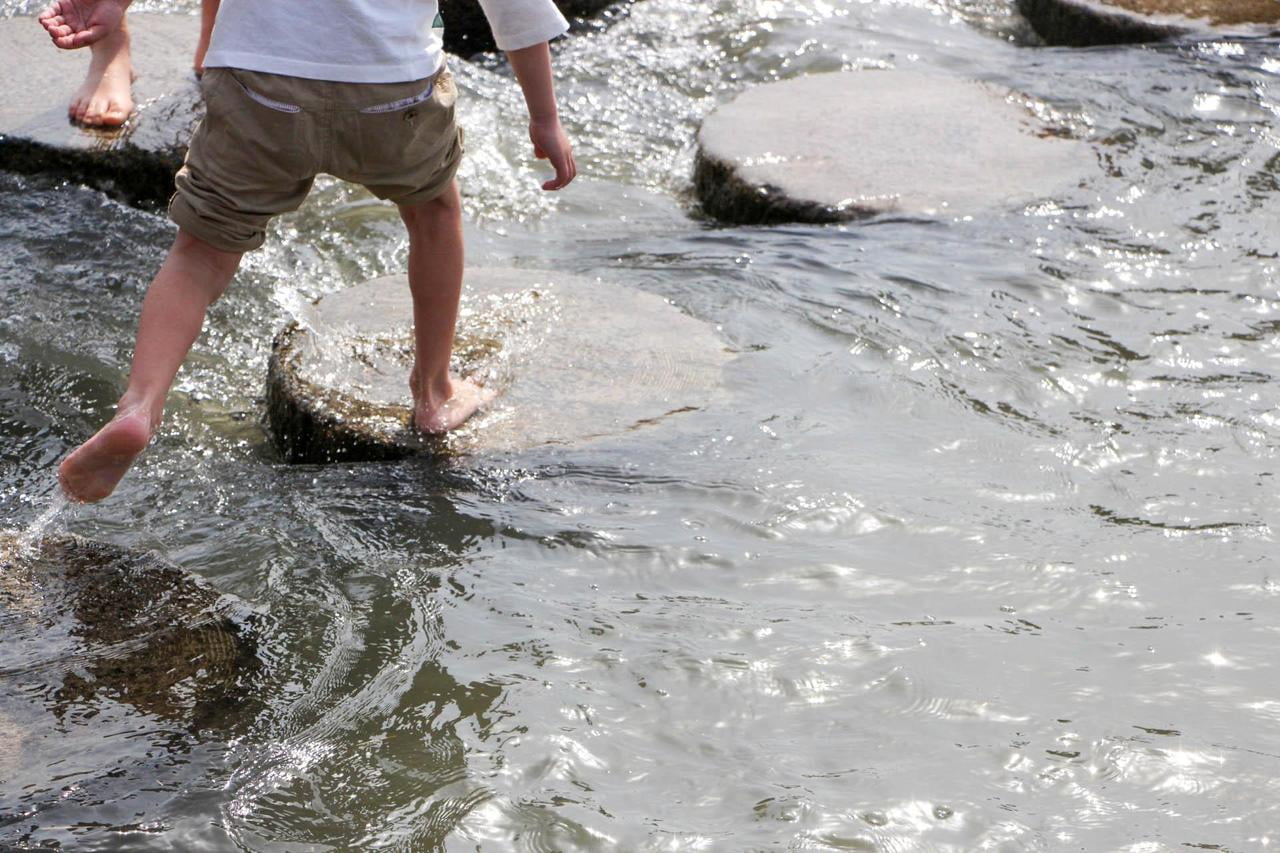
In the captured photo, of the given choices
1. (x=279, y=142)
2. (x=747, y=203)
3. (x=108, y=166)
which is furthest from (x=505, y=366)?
(x=108, y=166)

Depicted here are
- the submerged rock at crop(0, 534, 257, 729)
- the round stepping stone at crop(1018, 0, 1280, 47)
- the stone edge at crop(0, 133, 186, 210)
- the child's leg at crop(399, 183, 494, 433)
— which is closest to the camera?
the submerged rock at crop(0, 534, 257, 729)

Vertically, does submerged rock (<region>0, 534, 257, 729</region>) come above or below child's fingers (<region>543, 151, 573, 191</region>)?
below

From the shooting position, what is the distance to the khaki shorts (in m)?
2.51

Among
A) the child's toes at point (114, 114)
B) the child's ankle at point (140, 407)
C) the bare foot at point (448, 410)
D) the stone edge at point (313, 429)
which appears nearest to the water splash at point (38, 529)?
the child's ankle at point (140, 407)

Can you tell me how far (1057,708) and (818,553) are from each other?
1.97 ft

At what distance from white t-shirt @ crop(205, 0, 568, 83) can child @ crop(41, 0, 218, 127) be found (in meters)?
1.91

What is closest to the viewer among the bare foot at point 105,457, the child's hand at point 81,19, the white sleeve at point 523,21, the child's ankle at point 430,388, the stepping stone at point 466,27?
the bare foot at point 105,457

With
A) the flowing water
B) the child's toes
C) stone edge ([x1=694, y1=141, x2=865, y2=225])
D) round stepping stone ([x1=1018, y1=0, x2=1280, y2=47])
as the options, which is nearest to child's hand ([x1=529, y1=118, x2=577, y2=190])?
the flowing water

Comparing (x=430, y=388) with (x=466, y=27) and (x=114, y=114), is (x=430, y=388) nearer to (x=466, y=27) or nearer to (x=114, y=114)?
(x=114, y=114)

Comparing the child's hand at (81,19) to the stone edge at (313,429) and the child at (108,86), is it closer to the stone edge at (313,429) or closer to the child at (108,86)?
the stone edge at (313,429)

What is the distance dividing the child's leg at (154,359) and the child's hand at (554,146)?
0.64 m

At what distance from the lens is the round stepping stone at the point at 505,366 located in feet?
9.97

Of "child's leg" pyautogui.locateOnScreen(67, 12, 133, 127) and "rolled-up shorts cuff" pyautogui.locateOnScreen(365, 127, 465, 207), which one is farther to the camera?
"child's leg" pyautogui.locateOnScreen(67, 12, 133, 127)

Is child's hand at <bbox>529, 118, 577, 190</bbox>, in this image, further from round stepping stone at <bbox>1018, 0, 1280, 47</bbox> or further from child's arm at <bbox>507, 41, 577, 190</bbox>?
round stepping stone at <bbox>1018, 0, 1280, 47</bbox>
